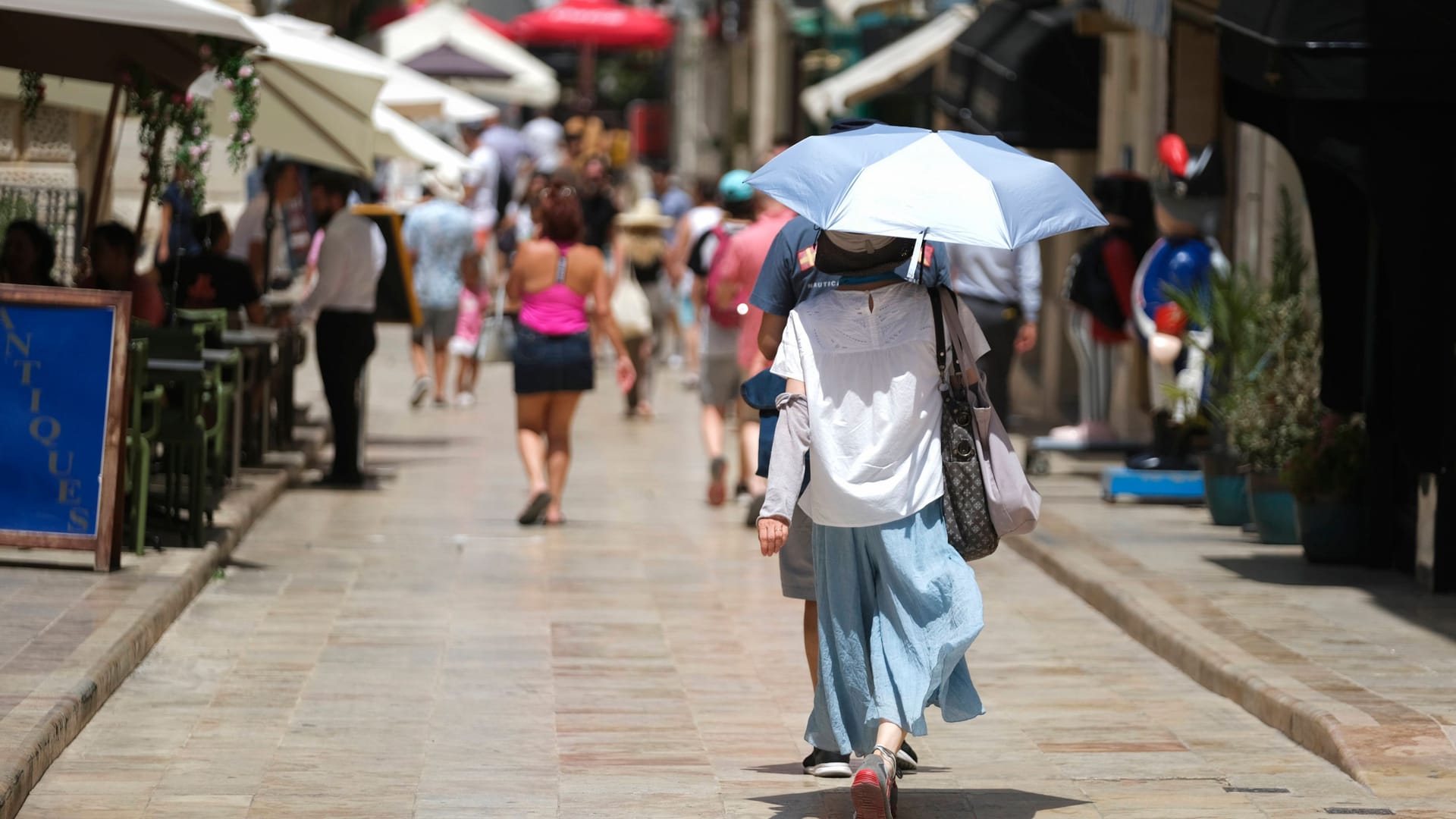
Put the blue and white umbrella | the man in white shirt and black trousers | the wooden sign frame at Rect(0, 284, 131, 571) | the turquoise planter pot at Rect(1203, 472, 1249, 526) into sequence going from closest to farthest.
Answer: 1. the blue and white umbrella
2. the wooden sign frame at Rect(0, 284, 131, 571)
3. the turquoise planter pot at Rect(1203, 472, 1249, 526)
4. the man in white shirt and black trousers

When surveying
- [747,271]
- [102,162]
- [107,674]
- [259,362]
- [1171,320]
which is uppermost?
[102,162]

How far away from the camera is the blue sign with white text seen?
9320 mm

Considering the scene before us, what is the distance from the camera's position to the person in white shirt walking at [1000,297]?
544 inches

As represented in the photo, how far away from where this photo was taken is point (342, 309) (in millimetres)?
14062

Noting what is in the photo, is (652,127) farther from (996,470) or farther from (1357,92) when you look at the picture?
(996,470)

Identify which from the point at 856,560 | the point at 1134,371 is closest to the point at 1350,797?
the point at 856,560

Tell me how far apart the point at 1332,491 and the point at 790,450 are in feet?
16.8

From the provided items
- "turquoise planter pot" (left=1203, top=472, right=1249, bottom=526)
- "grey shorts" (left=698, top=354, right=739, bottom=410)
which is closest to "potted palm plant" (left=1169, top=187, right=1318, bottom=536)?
"turquoise planter pot" (left=1203, top=472, right=1249, bottom=526)

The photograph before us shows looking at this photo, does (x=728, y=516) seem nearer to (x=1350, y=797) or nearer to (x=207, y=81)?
(x=207, y=81)

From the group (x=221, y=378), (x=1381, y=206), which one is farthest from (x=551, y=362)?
(x=1381, y=206)

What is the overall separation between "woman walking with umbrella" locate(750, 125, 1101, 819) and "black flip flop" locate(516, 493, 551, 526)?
6526 mm

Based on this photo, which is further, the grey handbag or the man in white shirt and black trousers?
the man in white shirt and black trousers

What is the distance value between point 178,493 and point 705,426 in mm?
4185

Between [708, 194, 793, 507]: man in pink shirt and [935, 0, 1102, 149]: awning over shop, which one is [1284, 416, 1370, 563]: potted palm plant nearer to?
[708, 194, 793, 507]: man in pink shirt
